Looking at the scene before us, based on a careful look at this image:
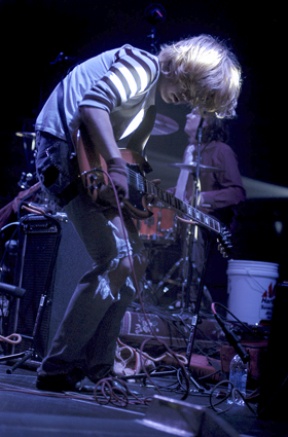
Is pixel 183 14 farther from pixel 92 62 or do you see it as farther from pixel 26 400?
pixel 26 400

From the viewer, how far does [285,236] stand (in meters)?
6.72

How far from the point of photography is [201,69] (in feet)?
8.53

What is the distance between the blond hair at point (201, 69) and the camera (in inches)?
101

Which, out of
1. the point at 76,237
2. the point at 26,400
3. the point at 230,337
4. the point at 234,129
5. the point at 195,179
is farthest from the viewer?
the point at 234,129

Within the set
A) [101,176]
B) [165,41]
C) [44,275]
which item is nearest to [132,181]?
[101,176]

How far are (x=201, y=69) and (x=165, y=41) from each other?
4.05 metres

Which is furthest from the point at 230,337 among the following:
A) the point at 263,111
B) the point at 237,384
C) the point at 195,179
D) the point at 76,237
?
the point at 263,111

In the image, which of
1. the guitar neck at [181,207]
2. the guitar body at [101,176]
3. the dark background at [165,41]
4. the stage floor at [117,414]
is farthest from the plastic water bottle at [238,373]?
the dark background at [165,41]

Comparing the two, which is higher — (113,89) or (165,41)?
(165,41)

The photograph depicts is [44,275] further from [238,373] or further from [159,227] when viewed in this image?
[159,227]

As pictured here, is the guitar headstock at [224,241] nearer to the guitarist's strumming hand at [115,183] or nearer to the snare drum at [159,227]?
the guitarist's strumming hand at [115,183]

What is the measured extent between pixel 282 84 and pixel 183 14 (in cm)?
148

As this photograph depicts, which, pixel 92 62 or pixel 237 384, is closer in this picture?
pixel 92 62

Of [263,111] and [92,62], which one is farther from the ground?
[263,111]
